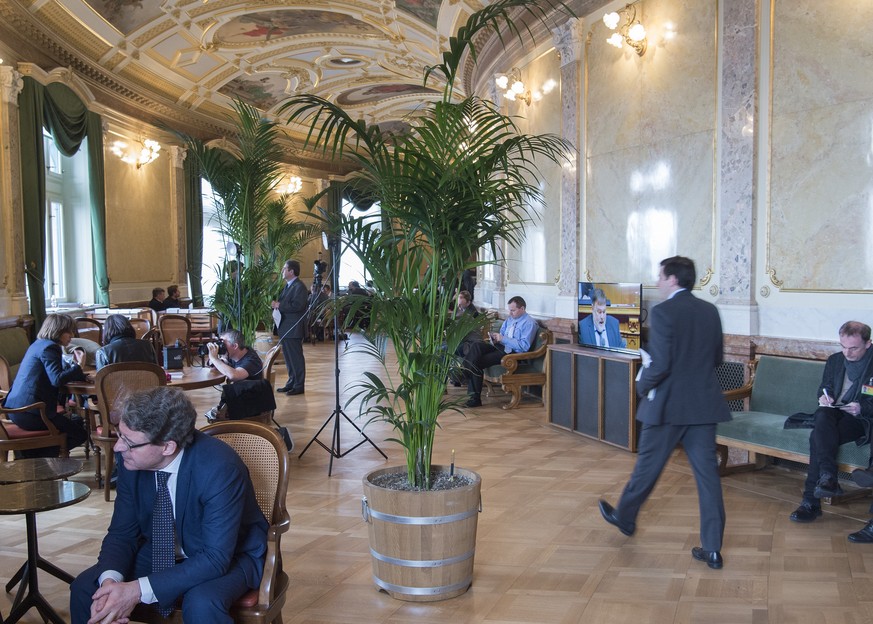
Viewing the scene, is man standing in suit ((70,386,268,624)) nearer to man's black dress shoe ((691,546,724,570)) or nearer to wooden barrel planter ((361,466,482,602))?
wooden barrel planter ((361,466,482,602))

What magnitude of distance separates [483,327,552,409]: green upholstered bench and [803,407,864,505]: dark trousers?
3697 mm

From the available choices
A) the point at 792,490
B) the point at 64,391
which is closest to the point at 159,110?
the point at 64,391

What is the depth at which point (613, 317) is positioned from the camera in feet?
21.6

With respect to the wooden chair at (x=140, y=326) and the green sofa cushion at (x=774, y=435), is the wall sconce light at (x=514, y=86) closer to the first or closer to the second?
the green sofa cushion at (x=774, y=435)

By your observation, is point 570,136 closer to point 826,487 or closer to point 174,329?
point 826,487

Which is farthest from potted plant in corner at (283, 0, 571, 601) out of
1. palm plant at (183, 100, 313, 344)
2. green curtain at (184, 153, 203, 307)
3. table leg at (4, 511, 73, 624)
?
green curtain at (184, 153, 203, 307)

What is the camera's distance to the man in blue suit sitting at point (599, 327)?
21.5ft

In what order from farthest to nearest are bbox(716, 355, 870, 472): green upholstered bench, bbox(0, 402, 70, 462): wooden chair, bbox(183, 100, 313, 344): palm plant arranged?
bbox(183, 100, 313, 344): palm plant, bbox(0, 402, 70, 462): wooden chair, bbox(716, 355, 870, 472): green upholstered bench

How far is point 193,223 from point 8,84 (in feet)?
19.2

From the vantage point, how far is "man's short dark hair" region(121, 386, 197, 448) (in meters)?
2.27

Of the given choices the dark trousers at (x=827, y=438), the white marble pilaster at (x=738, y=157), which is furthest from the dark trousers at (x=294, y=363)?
the dark trousers at (x=827, y=438)

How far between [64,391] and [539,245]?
5.41 meters

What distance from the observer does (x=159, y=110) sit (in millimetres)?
13320

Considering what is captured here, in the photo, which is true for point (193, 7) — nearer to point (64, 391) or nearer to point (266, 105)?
point (266, 105)
